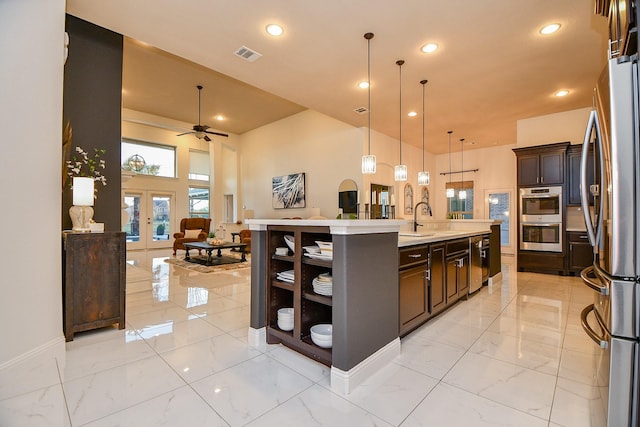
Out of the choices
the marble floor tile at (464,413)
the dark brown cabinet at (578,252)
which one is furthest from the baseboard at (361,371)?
the dark brown cabinet at (578,252)

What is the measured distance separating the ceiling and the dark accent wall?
37cm

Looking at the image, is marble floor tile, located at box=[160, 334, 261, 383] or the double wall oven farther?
the double wall oven

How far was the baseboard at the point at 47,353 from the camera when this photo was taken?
78.1 inches

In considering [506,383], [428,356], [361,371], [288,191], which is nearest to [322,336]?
[361,371]

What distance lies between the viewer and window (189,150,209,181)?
10320 millimetres

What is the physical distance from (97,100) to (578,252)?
768 centimetres

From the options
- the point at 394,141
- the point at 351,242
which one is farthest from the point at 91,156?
the point at 394,141

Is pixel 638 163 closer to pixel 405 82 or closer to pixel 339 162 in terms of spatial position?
pixel 405 82

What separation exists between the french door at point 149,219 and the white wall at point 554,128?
9915 mm

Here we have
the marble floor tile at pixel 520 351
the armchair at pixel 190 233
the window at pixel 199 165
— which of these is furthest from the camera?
the window at pixel 199 165

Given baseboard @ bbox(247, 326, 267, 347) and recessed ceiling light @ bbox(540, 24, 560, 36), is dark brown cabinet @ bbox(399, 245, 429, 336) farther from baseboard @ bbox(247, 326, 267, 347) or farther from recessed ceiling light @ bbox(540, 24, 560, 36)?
recessed ceiling light @ bbox(540, 24, 560, 36)

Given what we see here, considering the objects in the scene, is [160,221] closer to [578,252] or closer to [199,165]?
[199,165]

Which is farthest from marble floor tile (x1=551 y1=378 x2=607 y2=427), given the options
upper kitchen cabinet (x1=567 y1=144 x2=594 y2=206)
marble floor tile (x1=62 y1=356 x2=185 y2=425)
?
upper kitchen cabinet (x1=567 y1=144 x2=594 y2=206)

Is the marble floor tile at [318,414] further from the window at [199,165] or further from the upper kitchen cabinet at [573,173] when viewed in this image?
the window at [199,165]
